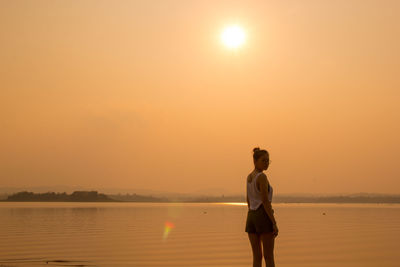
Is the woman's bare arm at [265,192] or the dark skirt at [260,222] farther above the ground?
the woman's bare arm at [265,192]

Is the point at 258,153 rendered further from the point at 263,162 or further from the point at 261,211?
the point at 261,211

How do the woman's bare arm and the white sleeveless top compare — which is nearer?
the woman's bare arm

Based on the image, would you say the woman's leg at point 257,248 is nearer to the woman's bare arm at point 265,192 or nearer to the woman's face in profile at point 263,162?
the woman's bare arm at point 265,192

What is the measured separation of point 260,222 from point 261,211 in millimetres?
181

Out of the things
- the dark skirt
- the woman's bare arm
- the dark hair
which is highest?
the dark hair

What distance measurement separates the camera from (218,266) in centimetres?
1566

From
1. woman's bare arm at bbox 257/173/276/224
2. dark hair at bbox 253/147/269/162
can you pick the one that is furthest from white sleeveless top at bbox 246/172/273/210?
dark hair at bbox 253/147/269/162

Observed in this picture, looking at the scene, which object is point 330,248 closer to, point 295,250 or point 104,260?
point 295,250

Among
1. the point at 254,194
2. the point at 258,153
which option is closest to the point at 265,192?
the point at 254,194

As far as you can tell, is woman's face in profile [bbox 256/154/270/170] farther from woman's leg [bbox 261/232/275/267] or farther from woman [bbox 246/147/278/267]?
woman's leg [bbox 261/232/275/267]

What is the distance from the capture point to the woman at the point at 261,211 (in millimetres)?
9250

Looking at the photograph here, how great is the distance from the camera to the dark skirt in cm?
927

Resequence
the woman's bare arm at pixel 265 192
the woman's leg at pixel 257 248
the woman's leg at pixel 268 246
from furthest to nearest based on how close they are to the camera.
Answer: the woman's leg at pixel 257 248 → the woman's leg at pixel 268 246 → the woman's bare arm at pixel 265 192

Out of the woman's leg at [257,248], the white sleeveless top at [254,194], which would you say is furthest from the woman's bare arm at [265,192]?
the woman's leg at [257,248]
